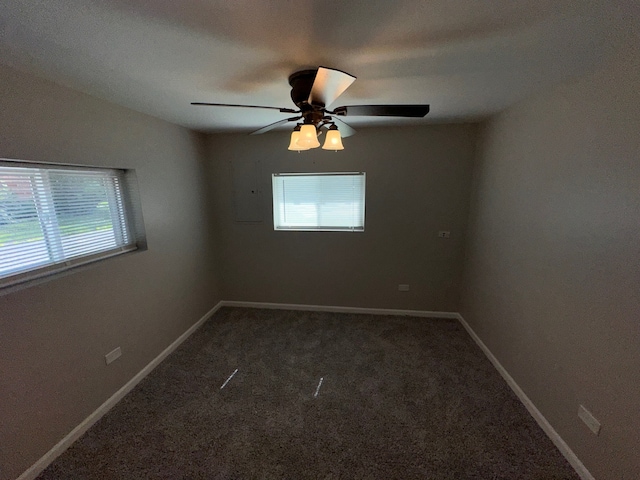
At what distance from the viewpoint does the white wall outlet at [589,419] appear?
144cm

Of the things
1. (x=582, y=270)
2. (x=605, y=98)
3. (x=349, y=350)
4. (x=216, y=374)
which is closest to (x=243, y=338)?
(x=216, y=374)

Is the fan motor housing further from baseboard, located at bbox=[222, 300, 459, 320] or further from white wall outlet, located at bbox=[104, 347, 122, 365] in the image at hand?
baseboard, located at bbox=[222, 300, 459, 320]

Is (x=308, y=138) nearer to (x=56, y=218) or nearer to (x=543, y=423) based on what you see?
(x=56, y=218)

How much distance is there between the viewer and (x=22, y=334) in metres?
1.50

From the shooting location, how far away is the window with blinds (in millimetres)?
1533

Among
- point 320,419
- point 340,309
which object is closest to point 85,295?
point 320,419

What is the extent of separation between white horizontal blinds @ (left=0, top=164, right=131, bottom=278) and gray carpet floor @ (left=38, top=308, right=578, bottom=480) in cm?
124

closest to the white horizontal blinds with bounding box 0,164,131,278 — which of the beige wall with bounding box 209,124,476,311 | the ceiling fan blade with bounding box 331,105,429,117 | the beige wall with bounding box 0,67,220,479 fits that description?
the beige wall with bounding box 0,67,220,479

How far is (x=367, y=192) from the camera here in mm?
3182

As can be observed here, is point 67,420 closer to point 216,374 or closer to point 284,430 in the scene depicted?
point 216,374

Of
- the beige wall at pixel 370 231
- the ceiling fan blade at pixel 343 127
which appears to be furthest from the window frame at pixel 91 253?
the ceiling fan blade at pixel 343 127

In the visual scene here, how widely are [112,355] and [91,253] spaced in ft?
2.64

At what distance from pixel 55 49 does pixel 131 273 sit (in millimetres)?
1587

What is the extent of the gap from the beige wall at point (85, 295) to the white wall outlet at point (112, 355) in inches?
1.4
